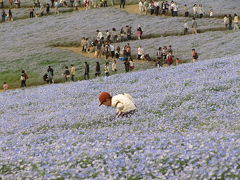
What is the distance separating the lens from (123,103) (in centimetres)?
1869

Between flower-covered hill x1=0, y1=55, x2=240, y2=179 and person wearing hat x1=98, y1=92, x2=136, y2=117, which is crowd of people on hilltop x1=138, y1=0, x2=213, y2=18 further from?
person wearing hat x1=98, y1=92, x2=136, y2=117

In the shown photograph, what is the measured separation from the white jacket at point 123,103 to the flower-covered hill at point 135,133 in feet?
1.57

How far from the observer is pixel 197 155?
11391 millimetres

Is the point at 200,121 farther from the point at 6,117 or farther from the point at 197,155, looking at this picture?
the point at 6,117

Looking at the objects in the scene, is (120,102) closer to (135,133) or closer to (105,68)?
(135,133)

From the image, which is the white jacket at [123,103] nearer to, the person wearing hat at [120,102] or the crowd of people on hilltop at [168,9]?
the person wearing hat at [120,102]

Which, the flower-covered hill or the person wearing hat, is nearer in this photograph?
the flower-covered hill

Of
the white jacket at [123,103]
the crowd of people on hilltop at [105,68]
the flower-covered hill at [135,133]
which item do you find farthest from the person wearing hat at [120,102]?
the crowd of people on hilltop at [105,68]

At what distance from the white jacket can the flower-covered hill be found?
0.48 metres

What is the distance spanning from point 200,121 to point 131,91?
1045 centimetres

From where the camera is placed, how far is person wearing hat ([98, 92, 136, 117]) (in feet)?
60.0

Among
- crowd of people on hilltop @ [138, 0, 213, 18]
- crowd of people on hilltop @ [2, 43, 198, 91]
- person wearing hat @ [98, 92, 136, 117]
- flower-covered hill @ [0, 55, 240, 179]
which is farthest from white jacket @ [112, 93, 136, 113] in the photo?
crowd of people on hilltop @ [138, 0, 213, 18]

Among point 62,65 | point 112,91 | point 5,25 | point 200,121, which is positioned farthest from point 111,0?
point 200,121

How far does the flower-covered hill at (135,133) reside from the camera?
11.5 meters
